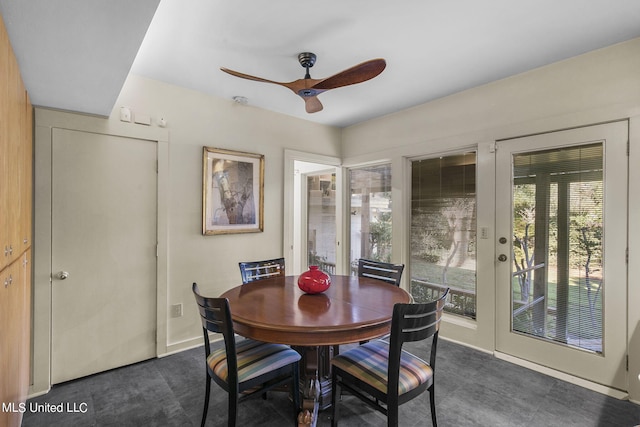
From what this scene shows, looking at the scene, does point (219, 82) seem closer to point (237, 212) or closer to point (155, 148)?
point (155, 148)

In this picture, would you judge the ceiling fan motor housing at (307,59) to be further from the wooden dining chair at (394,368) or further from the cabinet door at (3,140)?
the wooden dining chair at (394,368)

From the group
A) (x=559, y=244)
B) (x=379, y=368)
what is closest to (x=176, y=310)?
(x=379, y=368)

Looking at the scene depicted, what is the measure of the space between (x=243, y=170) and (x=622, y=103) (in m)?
3.23

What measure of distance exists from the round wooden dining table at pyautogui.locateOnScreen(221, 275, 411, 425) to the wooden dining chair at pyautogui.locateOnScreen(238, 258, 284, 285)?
0.25m

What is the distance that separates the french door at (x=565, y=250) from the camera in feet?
7.28

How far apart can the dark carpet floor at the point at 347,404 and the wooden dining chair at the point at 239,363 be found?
0.31 metres

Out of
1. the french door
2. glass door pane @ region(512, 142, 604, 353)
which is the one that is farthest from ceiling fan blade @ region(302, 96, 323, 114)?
glass door pane @ region(512, 142, 604, 353)

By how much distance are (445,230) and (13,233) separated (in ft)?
11.2

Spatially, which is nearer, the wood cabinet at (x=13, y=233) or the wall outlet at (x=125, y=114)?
Answer: the wood cabinet at (x=13, y=233)

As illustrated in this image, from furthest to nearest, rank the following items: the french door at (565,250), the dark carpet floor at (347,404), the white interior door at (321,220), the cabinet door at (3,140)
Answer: the white interior door at (321,220) < the french door at (565,250) < the dark carpet floor at (347,404) < the cabinet door at (3,140)

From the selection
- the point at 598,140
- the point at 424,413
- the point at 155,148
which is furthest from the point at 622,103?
the point at 155,148

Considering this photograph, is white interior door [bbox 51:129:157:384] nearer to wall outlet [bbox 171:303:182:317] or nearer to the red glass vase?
wall outlet [bbox 171:303:182:317]

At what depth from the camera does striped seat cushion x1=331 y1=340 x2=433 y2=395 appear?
5.13ft

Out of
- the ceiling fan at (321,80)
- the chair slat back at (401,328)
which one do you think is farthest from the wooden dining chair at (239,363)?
the ceiling fan at (321,80)
